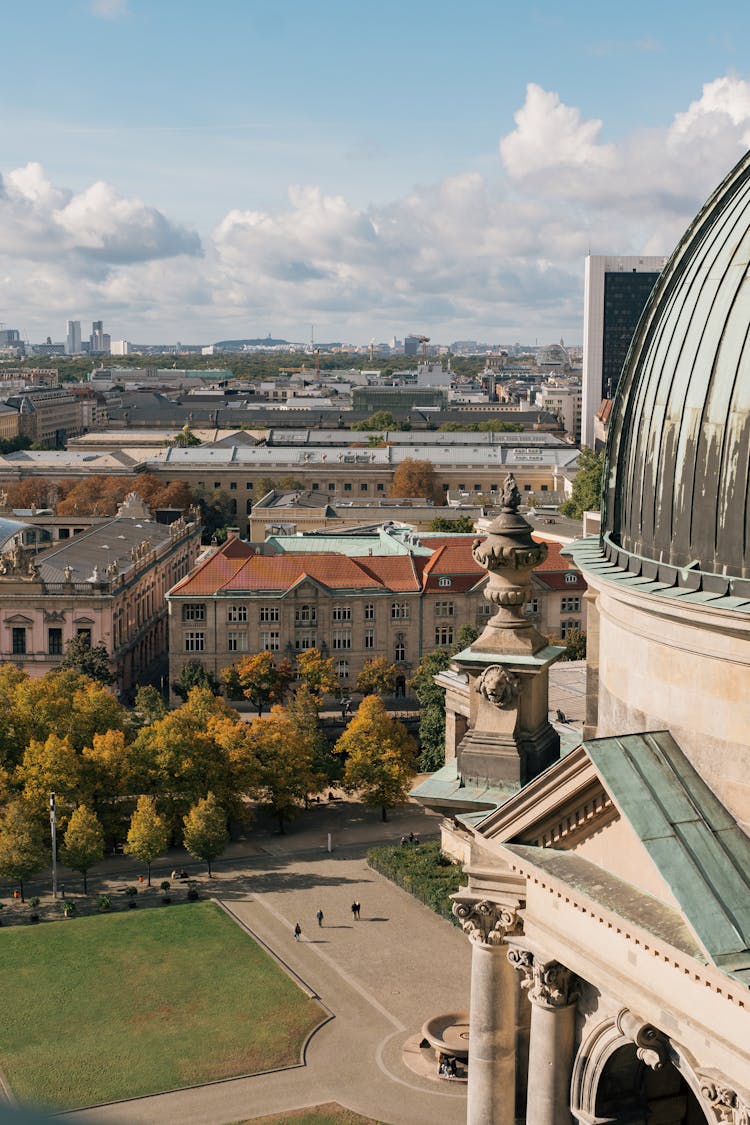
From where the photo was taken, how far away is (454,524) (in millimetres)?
173875

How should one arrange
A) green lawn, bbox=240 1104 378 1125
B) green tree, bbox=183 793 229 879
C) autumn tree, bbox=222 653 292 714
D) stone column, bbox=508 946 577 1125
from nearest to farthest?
stone column, bbox=508 946 577 1125 → green lawn, bbox=240 1104 378 1125 → green tree, bbox=183 793 229 879 → autumn tree, bbox=222 653 292 714

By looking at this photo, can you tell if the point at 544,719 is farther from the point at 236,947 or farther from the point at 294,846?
the point at 294,846

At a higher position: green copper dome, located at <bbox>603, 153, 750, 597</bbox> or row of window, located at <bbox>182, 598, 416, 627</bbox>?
green copper dome, located at <bbox>603, 153, 750, 597</bbox>

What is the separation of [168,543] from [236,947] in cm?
9601

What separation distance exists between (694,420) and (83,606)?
341ft

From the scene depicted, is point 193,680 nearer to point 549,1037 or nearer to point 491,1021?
point 491,1021

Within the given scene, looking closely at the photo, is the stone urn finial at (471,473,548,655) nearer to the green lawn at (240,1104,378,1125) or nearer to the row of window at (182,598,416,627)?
the green lawn at (240,1104,378,1125)

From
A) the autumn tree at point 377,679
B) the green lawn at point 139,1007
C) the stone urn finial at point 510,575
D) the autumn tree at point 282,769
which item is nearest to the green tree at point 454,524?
the autumn tree at point 377,679

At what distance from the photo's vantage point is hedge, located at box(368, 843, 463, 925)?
7588cm

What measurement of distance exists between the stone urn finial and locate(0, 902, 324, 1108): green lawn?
105ft

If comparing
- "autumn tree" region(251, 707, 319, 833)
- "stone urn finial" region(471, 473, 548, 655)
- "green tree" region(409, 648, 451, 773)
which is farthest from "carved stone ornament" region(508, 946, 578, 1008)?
"green tree" region(409, 648, 451, 773)

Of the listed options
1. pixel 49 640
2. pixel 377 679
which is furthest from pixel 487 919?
pixel 49 640

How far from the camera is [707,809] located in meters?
27.2

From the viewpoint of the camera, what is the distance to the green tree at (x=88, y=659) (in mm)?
119562
